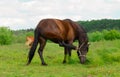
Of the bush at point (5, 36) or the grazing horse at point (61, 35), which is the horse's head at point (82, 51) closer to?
the grazing horse at point (61, 35)

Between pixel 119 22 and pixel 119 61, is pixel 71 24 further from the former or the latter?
pixel 119 22

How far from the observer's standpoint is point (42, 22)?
55.5 feet

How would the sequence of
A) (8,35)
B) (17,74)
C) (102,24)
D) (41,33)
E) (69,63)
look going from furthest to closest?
1. (102,24)
2. (8,35)
3. (69,63)
4. (41,33)
5. (17,74)

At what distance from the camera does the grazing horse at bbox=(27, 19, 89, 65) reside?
16.7 metres

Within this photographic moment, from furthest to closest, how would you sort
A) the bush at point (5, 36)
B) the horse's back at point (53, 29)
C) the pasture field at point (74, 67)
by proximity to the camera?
the bush at point (5, 36)
the horse's back at point (53, 29)
the pasture field at point (74, 67)

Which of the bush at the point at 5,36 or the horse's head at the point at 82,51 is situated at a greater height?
the horse's head at the point at 82,51

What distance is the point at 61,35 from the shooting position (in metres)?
17.2

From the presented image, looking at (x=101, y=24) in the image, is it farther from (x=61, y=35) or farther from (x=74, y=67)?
(x=74, y=67)

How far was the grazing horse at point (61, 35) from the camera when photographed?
1673 centimetres

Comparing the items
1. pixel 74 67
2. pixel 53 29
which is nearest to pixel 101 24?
pixel 53 29

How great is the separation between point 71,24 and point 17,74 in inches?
235

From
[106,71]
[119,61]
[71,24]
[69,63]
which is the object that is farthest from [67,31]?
[106,71]

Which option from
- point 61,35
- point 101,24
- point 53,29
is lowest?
point 101,24

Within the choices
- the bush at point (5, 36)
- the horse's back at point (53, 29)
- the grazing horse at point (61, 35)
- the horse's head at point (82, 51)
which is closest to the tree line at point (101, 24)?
the bush at point (5, 36)
